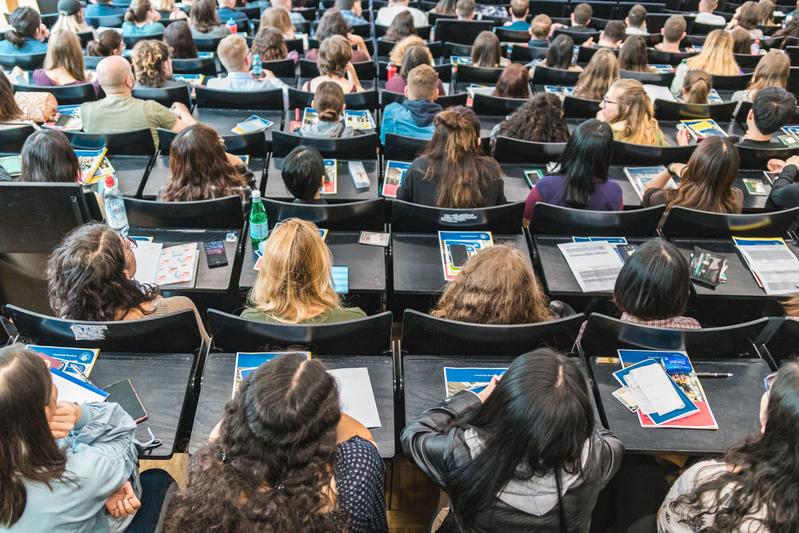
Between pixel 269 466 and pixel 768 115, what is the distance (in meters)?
4.28

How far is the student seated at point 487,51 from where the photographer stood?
19.1 ft

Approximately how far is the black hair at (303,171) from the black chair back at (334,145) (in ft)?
2.32

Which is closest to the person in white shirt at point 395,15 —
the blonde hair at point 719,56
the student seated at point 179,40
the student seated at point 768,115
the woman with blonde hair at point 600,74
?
the student seated at point 179,40

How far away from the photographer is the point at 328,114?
4.26 metres

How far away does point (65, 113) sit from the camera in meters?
4.62

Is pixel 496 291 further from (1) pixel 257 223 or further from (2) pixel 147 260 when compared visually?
(2) pixel 147 260

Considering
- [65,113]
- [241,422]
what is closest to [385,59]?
[65,113]

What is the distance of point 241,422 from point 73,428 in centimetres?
71

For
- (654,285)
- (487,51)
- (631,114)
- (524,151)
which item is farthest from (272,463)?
(487,51)

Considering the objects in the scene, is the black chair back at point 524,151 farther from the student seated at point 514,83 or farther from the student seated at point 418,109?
the student seated at point 514,83

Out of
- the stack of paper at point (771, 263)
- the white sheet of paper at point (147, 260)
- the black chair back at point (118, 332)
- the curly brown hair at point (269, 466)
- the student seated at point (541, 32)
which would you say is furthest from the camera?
the student seated at point (541, 32)

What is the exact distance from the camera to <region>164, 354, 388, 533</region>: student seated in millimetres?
1623

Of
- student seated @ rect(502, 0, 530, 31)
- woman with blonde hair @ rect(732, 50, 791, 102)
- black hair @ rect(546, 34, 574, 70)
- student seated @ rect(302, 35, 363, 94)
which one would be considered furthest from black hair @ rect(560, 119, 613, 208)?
student seated @ rect(502, 0, 530, 31)

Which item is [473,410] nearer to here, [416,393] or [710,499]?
[416,393]
